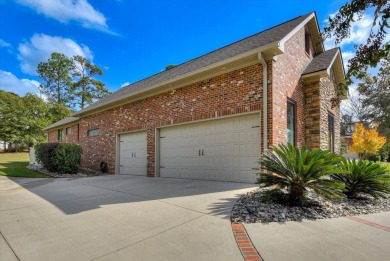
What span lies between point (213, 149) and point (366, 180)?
430 centimetres

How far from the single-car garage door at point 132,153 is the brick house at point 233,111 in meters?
0.05

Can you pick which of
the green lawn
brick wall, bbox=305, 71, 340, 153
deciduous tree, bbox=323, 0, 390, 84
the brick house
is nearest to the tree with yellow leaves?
the brick house

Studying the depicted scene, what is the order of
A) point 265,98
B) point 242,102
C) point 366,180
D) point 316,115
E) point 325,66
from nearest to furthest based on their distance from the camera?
point 366,180 → point 265,98 → point 242,102 → point 325,66 → point 316,115

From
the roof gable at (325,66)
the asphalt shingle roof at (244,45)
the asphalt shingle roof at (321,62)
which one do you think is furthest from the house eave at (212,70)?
the asphalt shingle roof at (321,62)

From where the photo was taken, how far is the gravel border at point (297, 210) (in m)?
3.62

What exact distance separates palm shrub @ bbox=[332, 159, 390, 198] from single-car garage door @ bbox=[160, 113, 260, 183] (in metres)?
2.25

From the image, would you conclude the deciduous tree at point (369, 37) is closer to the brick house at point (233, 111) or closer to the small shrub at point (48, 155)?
the brick house at point (233, 111)

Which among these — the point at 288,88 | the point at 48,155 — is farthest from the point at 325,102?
the point at 48,155

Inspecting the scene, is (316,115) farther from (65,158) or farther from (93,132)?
(93,132)

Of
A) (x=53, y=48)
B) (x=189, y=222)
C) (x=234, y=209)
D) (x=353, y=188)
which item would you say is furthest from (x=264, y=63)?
(x=53, y=48)

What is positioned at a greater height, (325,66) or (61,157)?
(325,66)

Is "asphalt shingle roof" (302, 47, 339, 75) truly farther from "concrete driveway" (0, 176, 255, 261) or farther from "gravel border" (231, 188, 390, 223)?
"concrete driveway" (0, 176, 255, 261)

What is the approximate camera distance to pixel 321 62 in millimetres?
9242

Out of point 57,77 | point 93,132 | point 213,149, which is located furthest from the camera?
point 57,77
